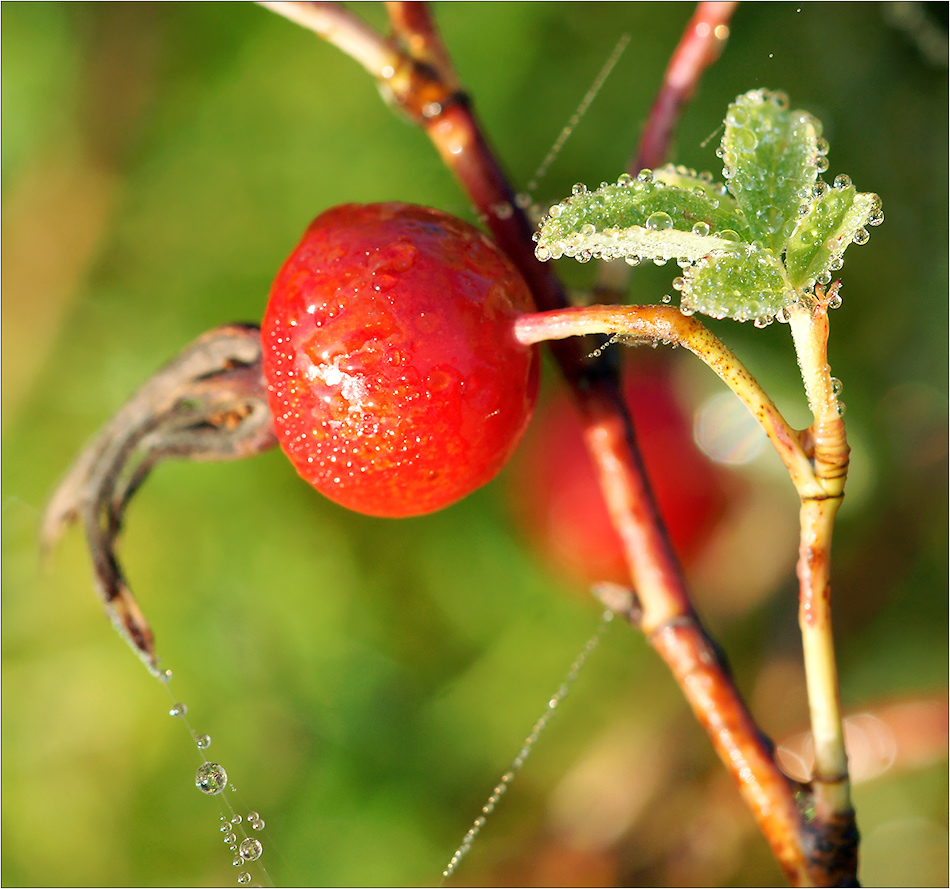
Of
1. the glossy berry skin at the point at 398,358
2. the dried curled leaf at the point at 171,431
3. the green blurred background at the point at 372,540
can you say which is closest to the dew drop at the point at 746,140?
the glossy berry skin at the point at 398,358

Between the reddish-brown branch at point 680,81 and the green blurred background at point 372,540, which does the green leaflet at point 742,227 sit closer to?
the reddish-brown branch at point 680,81

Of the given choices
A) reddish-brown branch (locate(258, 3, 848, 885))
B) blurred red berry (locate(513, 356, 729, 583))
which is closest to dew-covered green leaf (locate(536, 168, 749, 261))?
reddish-brown branch (locate(258, 3, 848, 885))

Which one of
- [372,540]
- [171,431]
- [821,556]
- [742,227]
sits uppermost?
[372,540]

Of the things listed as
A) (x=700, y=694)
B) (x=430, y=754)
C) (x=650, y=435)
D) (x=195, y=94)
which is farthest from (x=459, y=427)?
(x=195, y=94)

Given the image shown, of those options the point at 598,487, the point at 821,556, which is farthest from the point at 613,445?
the point at 598,487

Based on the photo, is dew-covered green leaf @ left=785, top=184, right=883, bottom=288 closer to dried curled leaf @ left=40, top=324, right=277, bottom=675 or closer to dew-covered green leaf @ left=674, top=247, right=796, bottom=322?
dew-covered green leaf @ left=674, top=247, right=796, bottom=322

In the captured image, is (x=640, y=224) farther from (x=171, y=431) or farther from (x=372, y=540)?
(x=372, y=540)
